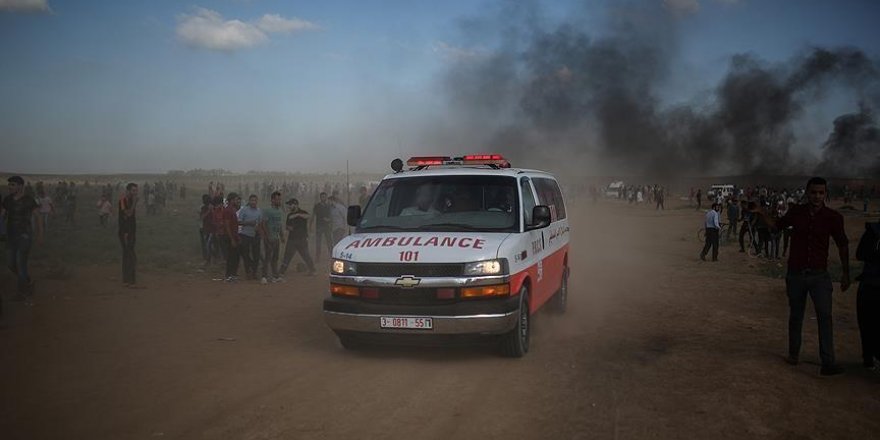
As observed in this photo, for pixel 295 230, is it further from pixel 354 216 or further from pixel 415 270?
pixel 415 270

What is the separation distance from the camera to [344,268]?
6535 millimetres

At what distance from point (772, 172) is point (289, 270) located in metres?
40.8

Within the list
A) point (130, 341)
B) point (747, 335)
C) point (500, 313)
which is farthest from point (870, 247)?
point (130, 341)

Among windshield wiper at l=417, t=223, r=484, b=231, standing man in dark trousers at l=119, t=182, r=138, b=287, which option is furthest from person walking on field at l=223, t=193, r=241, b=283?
windshield wiper at l=417, t=223, r=484, b=231

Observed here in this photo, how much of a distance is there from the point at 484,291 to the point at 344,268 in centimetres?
142

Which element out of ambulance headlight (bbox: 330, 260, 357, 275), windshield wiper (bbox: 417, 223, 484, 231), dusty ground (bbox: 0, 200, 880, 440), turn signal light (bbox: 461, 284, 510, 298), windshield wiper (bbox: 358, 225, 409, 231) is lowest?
dusty ground (bbox: 0, 200, 880, 440)

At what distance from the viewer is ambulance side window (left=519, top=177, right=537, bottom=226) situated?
722 centimetres

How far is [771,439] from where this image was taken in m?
4.59

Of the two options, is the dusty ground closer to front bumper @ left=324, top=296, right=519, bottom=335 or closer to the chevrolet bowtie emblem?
front bumper @ left=324, top=296, right=519, bottom=335

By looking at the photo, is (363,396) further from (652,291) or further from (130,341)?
(652,291)

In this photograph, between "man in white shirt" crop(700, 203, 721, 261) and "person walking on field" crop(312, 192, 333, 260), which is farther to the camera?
"man in white shirt" crop(700, 203, 721, 261)

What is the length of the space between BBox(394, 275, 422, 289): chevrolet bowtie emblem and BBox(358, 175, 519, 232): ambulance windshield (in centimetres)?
79

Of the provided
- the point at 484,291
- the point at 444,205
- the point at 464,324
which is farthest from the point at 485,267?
the point at 444,205

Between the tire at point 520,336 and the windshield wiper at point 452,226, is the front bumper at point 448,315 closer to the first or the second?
the tire at point 520,336
